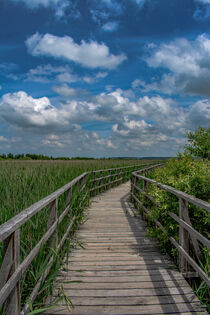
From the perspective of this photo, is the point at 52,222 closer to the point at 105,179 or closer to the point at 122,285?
the point at 122,285

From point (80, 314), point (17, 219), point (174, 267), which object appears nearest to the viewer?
point (17, 219)

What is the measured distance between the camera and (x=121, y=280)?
3.11m

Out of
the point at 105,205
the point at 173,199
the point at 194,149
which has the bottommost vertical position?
the point at 105,205

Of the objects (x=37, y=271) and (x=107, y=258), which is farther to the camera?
(x=107, y=258)

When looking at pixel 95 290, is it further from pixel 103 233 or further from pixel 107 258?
pixel 103 233

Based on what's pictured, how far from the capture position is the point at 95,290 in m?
2.88

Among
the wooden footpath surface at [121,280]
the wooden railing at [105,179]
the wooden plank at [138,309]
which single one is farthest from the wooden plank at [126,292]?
the wooden railing at [105,179]

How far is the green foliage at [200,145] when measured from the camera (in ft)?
32.9

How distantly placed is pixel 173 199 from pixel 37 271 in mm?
2377

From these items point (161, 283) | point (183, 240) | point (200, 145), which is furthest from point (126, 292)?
point (200, 145)

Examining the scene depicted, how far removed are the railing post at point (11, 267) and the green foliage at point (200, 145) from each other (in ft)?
30.3

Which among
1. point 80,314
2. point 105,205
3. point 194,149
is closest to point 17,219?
point 80,314

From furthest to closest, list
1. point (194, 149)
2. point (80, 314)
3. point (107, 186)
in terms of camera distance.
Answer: point (107, 186), point (194, 149), point (80, 314)

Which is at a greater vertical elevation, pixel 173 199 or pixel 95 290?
pixel 173 199
